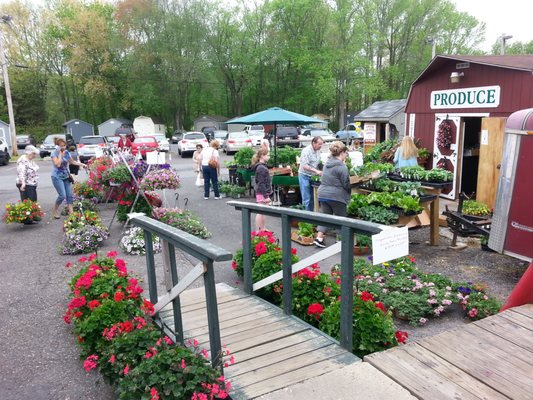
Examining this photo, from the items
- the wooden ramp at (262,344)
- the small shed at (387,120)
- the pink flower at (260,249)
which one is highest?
the small shed at (387,120)

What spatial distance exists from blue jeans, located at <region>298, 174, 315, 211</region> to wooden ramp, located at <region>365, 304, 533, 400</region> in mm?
6324

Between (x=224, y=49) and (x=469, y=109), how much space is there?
134 feet

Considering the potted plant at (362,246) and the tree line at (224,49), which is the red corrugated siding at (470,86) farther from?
the tree line at (224,49)

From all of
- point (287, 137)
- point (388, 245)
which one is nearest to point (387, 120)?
point (287, 137)

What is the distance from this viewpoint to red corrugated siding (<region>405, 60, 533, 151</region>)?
29.9 ft

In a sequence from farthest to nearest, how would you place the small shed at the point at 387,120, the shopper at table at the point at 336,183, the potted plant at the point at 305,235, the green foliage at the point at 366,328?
the small shed at the point at 387,120
the potted plant at the point at 305,235
the shopper at table at the point at 336,183
the green foliage at the point at 366,328

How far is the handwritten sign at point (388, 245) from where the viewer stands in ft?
9.13

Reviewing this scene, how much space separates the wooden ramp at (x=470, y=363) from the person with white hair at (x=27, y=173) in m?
9.33

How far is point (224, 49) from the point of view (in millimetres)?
47438

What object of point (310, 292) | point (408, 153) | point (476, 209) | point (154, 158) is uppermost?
point (154, 158)

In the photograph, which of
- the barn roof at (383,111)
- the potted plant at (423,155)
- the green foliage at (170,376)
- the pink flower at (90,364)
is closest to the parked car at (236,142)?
the barn roof at (383,111)

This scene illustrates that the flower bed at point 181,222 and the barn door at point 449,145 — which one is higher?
the barn door at point 449,145

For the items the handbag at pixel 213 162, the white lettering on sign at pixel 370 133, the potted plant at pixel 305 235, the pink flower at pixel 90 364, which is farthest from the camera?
the white lettering on sign at pixel 370 133

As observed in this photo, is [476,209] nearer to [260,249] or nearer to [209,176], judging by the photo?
[260,249]
